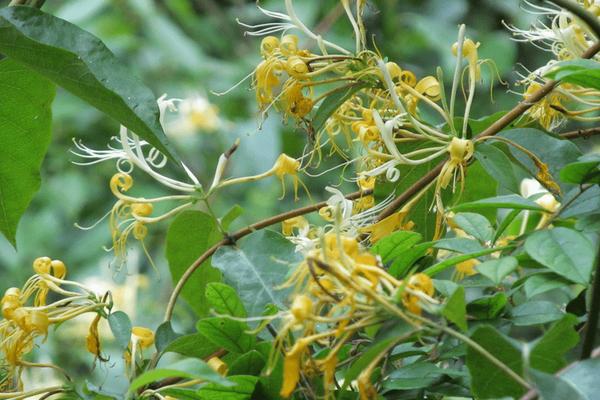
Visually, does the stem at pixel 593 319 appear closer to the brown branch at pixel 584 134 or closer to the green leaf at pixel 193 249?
the brown branch at pixel 584 134

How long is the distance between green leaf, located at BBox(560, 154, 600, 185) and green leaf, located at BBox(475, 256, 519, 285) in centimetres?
5

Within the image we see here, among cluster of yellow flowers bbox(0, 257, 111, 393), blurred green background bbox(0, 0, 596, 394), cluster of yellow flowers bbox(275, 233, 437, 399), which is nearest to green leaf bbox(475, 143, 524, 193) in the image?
cluster of yellow flowers bbox(275, 233, 437, 399)

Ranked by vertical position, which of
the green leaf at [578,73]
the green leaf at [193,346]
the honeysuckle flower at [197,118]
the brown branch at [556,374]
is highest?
the green leaf at [578,73]

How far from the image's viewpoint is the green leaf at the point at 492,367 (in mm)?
374

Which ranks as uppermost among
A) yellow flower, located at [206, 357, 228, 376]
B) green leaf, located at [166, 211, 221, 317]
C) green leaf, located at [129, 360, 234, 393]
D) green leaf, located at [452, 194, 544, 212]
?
green leaf, located at [452, 194, 544, 212]

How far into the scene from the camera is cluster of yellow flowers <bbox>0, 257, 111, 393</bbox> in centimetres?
50

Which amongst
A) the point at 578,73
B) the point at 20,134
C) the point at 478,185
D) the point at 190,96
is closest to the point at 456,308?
the point at 578,73

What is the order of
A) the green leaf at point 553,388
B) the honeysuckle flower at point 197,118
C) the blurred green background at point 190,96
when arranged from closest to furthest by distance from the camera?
1. the green leaf at point 553,388
2. the blurred green background at point 190,96
3. the honeysuckle flower at point 197,118

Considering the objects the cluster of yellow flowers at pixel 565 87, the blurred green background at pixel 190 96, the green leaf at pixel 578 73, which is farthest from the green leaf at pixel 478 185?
the blurred green background at pixel 190 96

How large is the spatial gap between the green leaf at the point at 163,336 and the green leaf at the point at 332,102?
0.45 ft

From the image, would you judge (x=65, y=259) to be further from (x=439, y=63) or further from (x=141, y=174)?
(x=439, y=63)

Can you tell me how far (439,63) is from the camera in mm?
2320

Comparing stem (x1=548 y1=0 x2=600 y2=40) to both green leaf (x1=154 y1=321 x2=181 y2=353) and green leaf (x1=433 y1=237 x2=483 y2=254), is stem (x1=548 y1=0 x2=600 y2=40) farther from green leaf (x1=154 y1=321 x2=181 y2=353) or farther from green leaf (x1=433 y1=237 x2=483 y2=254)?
green leaf (x1=154 y1=321 x2=181 y2=353)

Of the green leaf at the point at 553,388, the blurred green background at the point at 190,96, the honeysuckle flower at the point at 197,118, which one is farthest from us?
the honeysuckle flower at the point at 197,118
